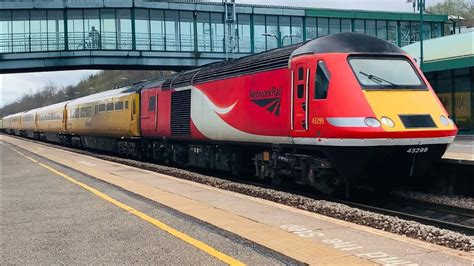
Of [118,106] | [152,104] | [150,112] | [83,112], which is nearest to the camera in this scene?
[152,104]

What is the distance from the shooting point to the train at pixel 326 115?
9.53 m

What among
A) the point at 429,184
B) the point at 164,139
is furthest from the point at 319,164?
the point at 164,139

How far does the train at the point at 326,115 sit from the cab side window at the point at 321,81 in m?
0.02

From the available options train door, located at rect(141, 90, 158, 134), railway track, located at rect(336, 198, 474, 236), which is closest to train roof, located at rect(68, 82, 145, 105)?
train door, located at rect(141, 90, 158, 134)

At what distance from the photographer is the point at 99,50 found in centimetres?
3888

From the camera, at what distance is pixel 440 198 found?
11.4 m

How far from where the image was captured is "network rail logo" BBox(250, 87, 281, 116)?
1138 cm

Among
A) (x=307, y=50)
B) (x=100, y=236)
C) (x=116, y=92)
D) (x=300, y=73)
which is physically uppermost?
(x=116, y=92)

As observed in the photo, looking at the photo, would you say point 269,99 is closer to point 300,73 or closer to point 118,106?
point 300,73

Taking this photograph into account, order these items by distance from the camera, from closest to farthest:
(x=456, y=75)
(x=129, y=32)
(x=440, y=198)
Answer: (x=440, y=198) → (x=456, y=75) → (x=129, y=32)

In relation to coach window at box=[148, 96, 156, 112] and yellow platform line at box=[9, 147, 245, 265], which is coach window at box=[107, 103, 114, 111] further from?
yellow platform line at box=[9, 147, 245, 265]

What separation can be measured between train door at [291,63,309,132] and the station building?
19.8 metres

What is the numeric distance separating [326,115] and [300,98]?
934mm

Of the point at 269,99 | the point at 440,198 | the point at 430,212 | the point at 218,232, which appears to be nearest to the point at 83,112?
the point at 269,99
